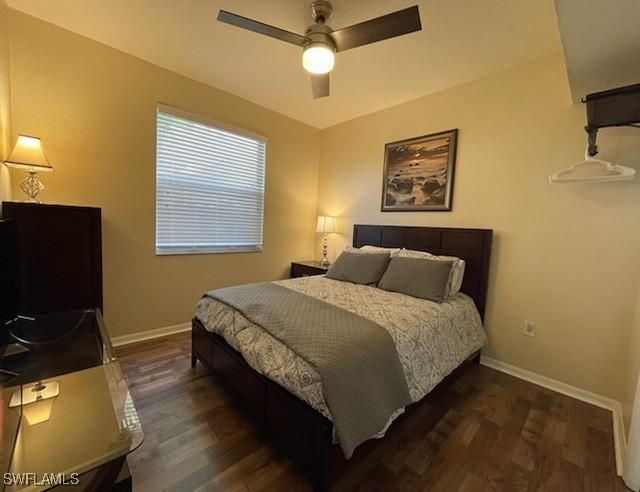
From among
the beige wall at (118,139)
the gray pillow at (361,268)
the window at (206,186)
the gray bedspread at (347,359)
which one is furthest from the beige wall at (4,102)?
the gray pillow at (361,268)

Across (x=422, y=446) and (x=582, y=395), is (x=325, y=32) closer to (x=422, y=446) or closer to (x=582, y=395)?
(x=422, y=446)

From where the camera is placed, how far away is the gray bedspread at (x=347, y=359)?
3.93 ft

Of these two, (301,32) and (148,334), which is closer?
(301,32)

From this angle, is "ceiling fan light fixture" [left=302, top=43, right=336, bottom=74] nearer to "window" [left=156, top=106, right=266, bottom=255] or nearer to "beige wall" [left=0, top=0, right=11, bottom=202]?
"window" [left=156, top=106, right=266, bottom=255]

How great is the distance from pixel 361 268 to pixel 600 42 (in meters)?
2.09

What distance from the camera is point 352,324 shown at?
61.7 inches

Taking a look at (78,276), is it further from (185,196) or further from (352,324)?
(352,324)

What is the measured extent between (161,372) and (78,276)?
942 millimetres

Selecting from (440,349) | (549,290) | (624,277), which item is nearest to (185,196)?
(440,349)

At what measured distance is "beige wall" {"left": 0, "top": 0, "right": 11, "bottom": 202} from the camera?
1820 mm

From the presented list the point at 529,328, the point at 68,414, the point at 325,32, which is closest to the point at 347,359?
the point at 68,414

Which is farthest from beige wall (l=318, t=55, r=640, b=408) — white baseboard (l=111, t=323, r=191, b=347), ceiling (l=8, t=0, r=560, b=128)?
white baseboard (l=111, t=323, r=191, b=347)

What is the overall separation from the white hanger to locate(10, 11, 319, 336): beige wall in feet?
9.89

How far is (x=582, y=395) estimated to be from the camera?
208 centimetres
